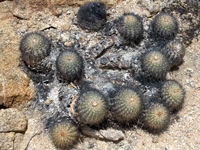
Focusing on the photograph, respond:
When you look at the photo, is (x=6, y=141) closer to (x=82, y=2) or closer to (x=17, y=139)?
(x=17, y=139)

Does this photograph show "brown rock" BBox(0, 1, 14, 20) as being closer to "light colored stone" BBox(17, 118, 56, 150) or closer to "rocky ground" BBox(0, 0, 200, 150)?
"rocky ground" BBox(0, 0, 200, 150)

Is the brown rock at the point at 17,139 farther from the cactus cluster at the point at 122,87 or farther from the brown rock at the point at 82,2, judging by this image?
the brown rock at the point at 82,2

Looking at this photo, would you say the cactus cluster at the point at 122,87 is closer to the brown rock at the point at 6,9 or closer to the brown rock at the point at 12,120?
the brown rock at the point at 12,120

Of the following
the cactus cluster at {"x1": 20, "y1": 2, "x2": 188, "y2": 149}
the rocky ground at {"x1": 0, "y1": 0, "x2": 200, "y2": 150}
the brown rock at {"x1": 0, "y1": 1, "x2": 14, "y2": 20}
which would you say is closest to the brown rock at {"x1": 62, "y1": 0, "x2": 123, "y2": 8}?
the rocky ground at {"x1": 0, "y1": 0, "x2": 200, "y2": 150}

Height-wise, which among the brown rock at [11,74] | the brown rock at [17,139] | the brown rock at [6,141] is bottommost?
the brown rock at [17,139]

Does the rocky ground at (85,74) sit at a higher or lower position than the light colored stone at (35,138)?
higher

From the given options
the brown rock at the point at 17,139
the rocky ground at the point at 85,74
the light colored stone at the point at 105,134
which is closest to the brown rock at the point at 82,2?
the rocky ground at the point at 85,74

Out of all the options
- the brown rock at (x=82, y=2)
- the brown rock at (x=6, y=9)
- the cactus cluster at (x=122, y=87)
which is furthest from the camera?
the brown rock at (x=82, y=2)

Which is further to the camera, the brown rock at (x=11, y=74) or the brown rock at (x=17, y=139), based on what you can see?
the brown rock at (x=11, y=74)

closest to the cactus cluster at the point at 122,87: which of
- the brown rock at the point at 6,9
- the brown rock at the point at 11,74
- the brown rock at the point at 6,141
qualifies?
the brown rock at the point at 11,74

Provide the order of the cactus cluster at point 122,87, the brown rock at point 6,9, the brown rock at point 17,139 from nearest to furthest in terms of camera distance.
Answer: the cactus cluster at point 122,87
the brown rock at point 17,139
the brown rock at point 6,9
